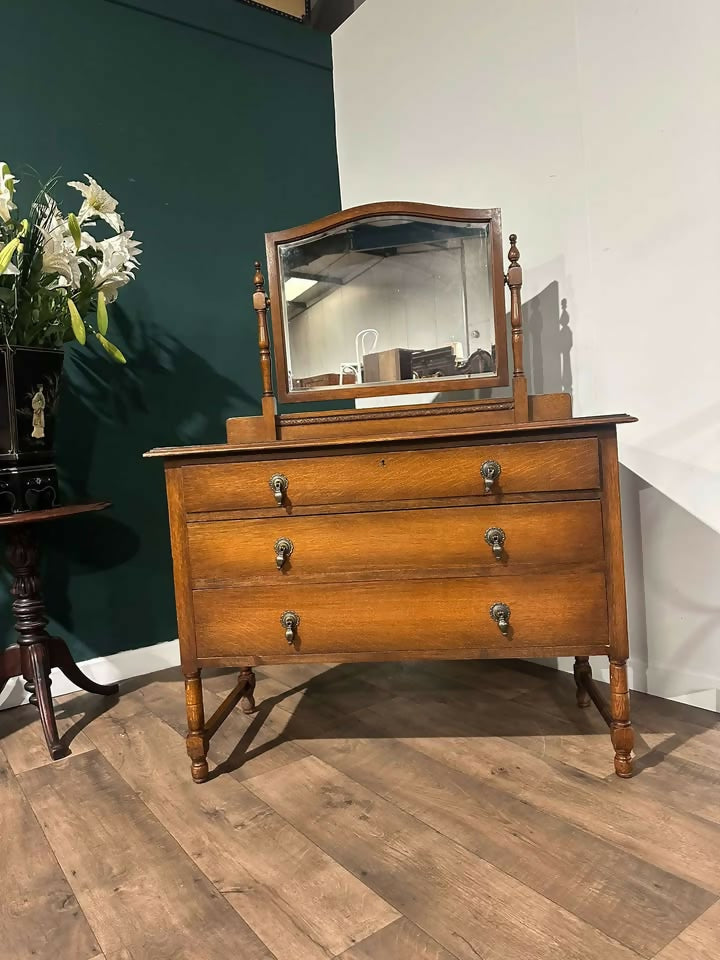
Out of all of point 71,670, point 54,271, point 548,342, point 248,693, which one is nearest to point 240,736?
point 248,693

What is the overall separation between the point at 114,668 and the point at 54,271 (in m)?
1.23

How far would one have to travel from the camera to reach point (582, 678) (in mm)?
1731

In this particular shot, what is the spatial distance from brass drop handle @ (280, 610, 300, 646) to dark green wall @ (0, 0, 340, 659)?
99cm

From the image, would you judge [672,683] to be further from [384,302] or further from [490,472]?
[384,302]

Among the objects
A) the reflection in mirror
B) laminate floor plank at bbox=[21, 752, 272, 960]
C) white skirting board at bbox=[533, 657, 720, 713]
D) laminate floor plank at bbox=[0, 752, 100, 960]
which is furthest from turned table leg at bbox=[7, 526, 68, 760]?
white skirting board at bbox=[533, 657, 720, 713]

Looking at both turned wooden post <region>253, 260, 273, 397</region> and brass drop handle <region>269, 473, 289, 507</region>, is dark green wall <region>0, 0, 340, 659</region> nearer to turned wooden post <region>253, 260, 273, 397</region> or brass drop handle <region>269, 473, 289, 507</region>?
turned wooden post <region>253, 260, 273, 397</region>

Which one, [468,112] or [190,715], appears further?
[468,112]

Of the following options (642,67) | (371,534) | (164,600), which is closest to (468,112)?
(642,67)

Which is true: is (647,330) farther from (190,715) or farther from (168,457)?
(190,715)

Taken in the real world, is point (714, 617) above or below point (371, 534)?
below

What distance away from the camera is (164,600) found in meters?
2.29

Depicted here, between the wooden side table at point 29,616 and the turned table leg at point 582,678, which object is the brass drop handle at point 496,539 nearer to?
the turned table leg at point 582,678

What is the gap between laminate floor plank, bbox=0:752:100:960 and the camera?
102cm

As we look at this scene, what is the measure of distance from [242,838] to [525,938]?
543mm
